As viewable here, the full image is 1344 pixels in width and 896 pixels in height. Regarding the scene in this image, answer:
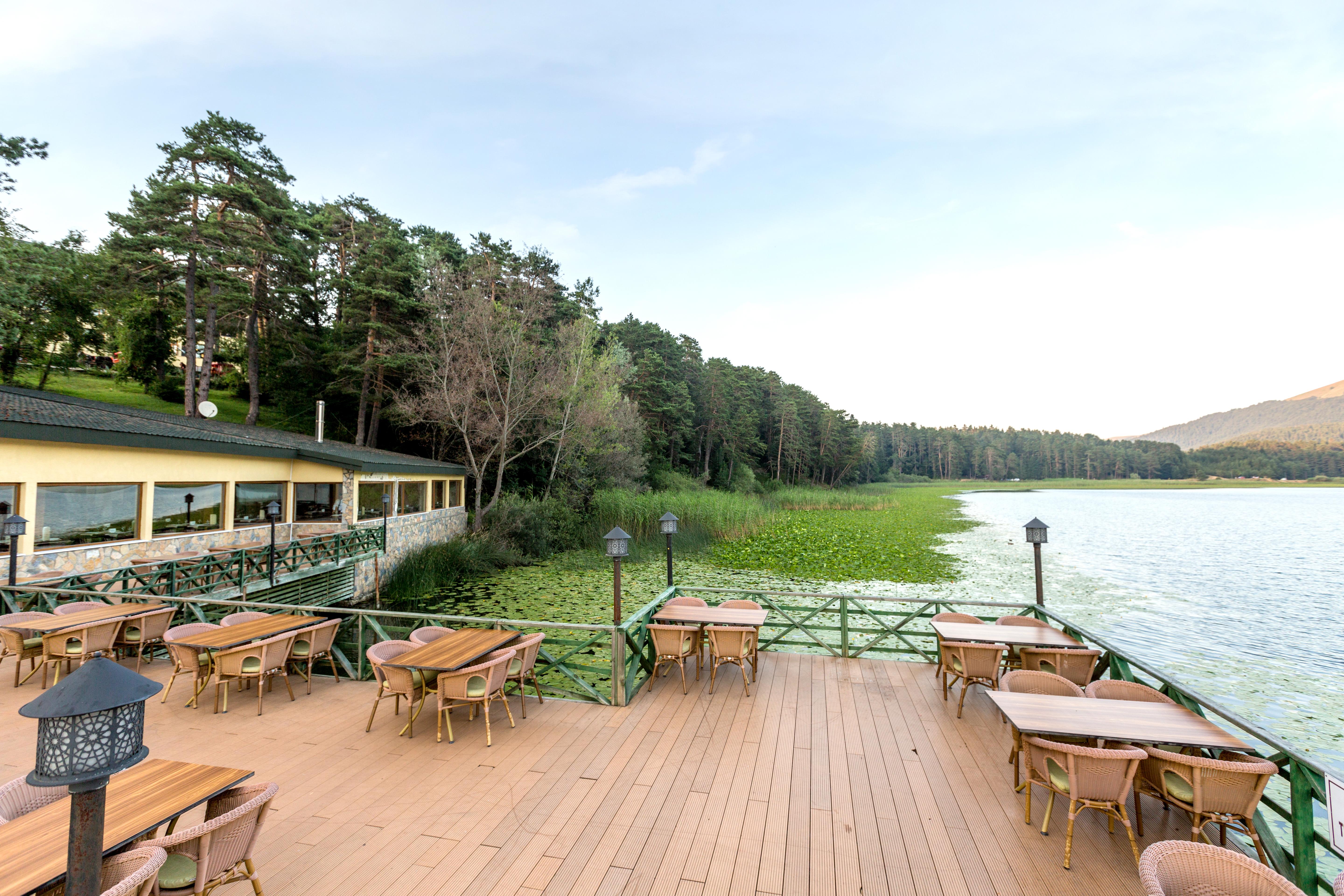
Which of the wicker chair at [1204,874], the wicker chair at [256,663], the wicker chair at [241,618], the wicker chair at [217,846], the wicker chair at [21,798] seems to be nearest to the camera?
the wicker chair at [1204,874]

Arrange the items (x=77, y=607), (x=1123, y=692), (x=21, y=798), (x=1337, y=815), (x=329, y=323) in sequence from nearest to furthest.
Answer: (x=1337, y=815) < (x=21, y=798) < (x=1123, y=692) < (x=77, y=607) < (x=329, y=323)

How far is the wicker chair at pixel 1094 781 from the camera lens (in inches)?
127

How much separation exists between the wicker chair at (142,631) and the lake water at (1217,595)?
13082 mm

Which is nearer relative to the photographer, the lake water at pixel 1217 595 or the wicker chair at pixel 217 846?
the wicker chair at pixel 217 846

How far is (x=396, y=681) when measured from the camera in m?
4.87

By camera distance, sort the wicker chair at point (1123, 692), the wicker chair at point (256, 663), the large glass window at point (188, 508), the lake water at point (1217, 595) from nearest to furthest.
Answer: the wicker chair at point (1123, 692) → the wicker chair at point (256, 663) → the lake water at point (1217, 595) → the large glass window at point (188, 508)

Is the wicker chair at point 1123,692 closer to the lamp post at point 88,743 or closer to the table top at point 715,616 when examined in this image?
the table top at point 715,616

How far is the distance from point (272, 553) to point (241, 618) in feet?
15.3

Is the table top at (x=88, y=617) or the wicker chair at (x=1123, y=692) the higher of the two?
the table top at (x=88, y=617)

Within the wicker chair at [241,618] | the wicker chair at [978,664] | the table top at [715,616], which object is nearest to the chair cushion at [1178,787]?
the wicker chair at [978,664]

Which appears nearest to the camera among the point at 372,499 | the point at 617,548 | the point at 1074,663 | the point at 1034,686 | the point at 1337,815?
the point at 1337,815

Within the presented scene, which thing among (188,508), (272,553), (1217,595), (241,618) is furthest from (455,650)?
(1217,595)

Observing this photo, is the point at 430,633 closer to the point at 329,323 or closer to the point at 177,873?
the point at 177,873

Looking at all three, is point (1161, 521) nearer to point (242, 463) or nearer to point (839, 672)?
point (839, 672)
